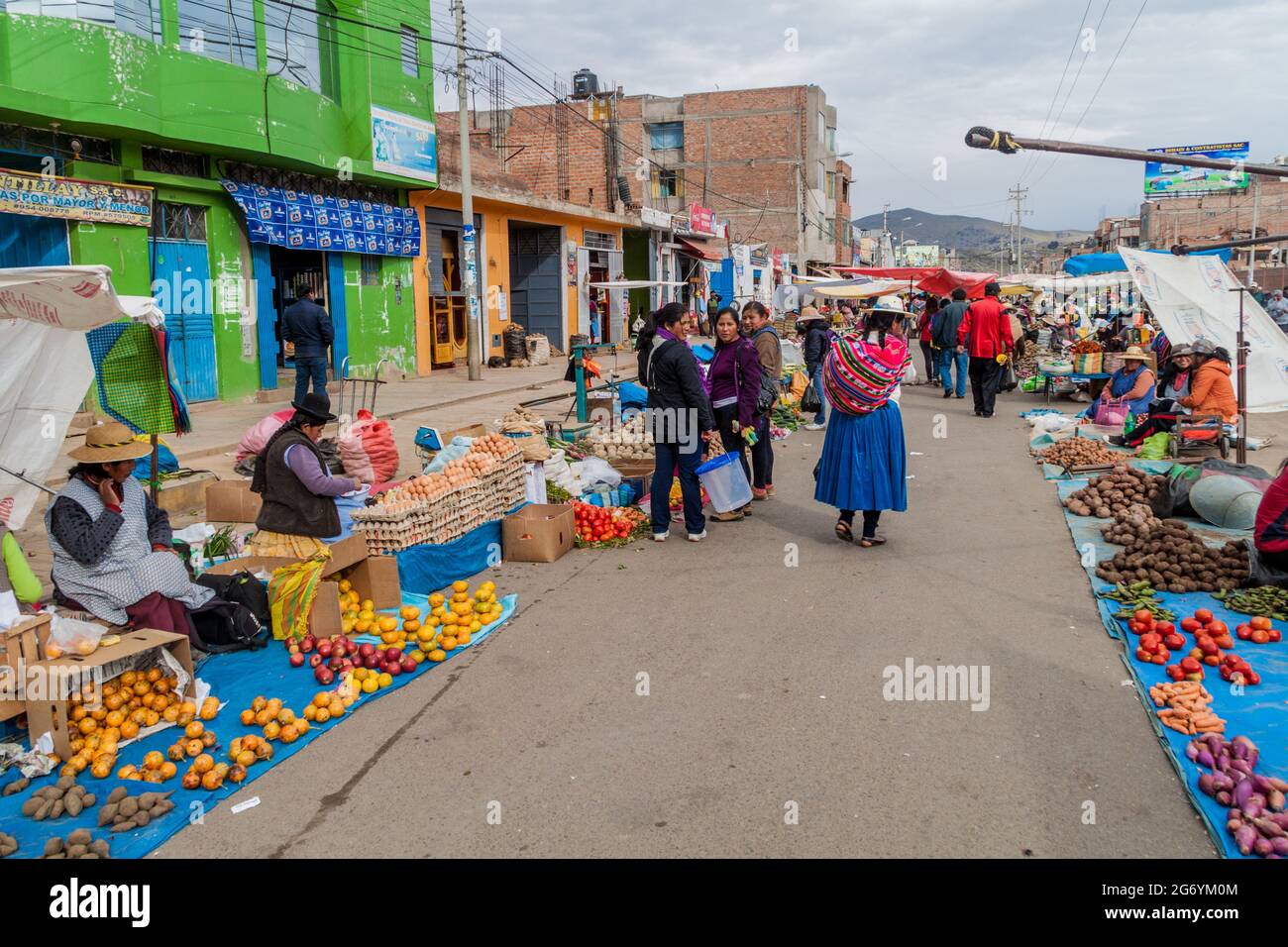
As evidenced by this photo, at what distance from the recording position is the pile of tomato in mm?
8789

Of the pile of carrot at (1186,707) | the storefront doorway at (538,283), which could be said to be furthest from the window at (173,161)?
the storefront doorway at (538,283)

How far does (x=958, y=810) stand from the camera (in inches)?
159

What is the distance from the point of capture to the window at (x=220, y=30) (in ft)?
47.0

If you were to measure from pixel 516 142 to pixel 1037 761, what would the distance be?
45.0 m

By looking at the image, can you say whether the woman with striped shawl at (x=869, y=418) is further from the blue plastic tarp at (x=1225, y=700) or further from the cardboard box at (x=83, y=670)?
the cardboard box at (x=83, y=670)

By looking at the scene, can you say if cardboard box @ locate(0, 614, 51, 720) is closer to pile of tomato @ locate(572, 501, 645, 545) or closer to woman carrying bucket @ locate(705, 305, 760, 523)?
pile of tomato @ locate(572, 501, 645, 545)

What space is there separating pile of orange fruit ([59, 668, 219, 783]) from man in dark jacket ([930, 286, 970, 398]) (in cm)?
1588

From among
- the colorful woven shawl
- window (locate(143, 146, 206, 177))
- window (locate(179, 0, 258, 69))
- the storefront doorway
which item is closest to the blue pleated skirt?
the colorful woven shawl

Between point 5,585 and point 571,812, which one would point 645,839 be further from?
point 5,585

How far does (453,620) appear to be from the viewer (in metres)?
6.35

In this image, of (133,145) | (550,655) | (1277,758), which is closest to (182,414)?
(550,655)

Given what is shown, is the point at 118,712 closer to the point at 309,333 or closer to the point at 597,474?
the point at 597,474

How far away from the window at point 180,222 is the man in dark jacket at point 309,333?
2.42 meters

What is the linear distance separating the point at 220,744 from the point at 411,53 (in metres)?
18.2
